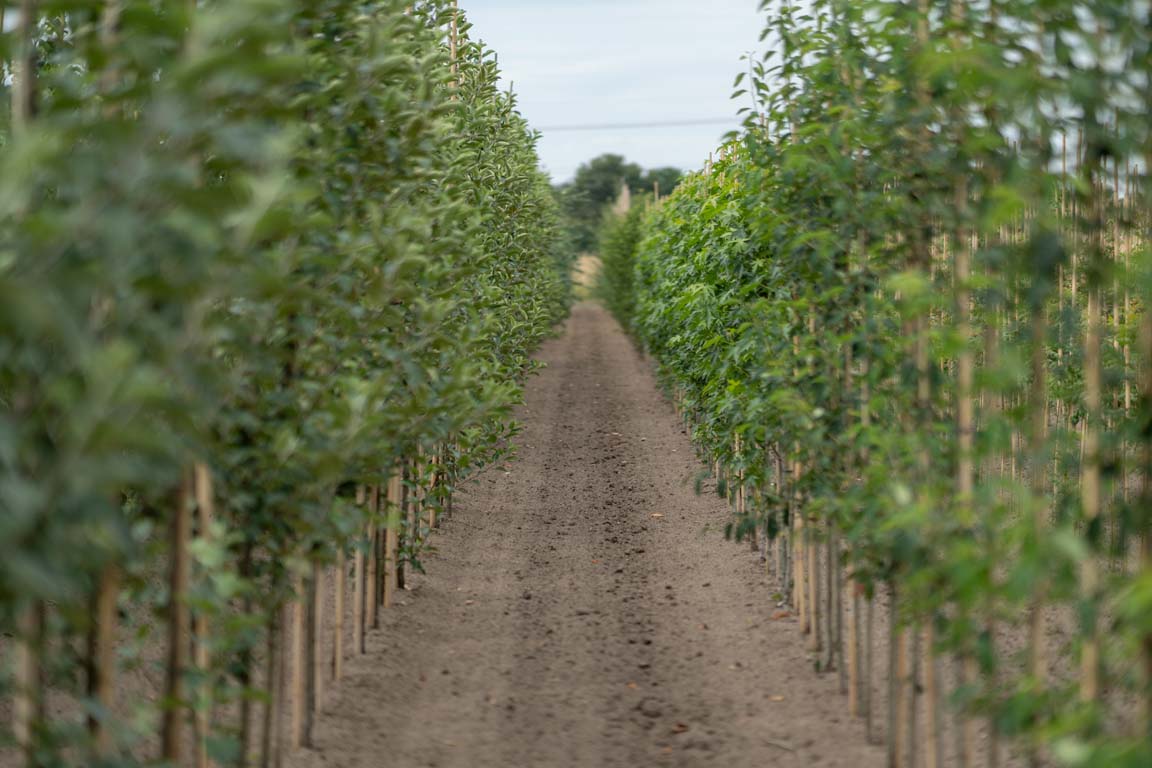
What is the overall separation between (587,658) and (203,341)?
168 inches

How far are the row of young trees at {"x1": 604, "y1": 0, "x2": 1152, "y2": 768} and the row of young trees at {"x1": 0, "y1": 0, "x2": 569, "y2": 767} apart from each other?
1593 mm

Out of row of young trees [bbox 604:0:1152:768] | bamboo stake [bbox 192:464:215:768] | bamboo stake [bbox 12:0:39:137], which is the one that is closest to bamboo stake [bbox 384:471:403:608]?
row of young trees [bbox 604:0:1152:768]

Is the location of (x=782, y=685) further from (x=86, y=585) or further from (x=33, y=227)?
(x=33, y=227)

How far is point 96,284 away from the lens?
80.4 inches

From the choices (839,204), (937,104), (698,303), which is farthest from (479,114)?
(937,104)

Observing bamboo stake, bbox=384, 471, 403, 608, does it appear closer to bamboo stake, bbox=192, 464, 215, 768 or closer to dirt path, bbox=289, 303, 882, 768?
dirt path, bbox=289, 303, 882, 768

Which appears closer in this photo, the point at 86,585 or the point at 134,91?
the point at 134,91

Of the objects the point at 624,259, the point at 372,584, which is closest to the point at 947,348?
the point at 372,584

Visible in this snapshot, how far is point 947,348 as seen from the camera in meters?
3.19

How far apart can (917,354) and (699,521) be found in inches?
247

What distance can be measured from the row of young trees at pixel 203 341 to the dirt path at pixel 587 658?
45 cm

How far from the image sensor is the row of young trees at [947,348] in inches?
112

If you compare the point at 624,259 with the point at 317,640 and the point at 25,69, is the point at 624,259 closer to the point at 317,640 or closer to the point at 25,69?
the point at 317,640

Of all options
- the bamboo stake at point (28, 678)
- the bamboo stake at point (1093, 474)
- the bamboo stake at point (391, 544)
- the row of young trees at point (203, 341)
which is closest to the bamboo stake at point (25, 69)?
the row of young trees at point (203, 341)
